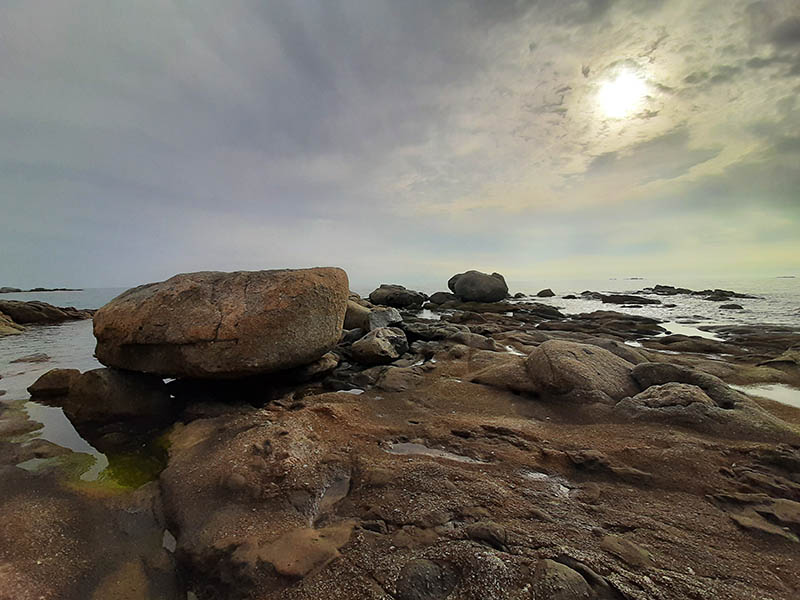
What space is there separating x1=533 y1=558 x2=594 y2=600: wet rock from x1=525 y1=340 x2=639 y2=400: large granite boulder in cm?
452

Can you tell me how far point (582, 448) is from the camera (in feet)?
15.6

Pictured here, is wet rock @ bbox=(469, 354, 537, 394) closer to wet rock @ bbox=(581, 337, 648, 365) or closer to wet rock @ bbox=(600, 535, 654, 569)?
wet rock @ bbox=(581, 337, 648, 365)

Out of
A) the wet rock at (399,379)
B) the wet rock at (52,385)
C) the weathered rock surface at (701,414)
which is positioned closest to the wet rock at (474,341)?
the wet rock at (399,379)

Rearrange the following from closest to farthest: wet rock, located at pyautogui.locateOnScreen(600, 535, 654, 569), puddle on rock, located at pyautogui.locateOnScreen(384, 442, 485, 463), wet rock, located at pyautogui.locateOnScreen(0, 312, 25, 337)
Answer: wet rock, located at pyautogui.locateOnScreen(600, 535, 654, 569), puddle on rock, located at pyautogui.locateOnScreen(384, 442, 485, 463), wet rock, located at pyautogui.locateOnScreen(0, 312, 25, 337)

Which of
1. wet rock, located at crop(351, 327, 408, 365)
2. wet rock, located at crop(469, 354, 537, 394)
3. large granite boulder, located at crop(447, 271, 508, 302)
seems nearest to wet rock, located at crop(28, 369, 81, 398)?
wet rock, located at crop(351, 327, 408, 365)

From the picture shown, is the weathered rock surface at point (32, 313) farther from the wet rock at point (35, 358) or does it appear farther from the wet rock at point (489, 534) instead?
the wet rock at point (489, 534)

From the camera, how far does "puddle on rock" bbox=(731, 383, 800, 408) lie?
7.04 meters

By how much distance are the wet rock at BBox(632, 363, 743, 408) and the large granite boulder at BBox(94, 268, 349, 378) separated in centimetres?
665

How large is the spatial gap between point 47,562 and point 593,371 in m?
Answer: 8.03

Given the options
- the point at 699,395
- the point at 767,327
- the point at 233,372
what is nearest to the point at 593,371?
the point at 699,395

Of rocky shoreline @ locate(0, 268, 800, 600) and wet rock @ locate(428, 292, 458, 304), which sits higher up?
wet rock @ locate(428, 292, 458, 304)

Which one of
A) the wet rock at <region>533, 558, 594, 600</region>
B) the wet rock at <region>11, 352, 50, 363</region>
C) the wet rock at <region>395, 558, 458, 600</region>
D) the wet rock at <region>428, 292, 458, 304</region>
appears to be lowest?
the wet rock at <region>395, 558, 458, 600</region>

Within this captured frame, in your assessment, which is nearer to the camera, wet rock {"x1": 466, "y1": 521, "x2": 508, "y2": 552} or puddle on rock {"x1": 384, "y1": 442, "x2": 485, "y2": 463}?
wet rock {"x1": 466, "y1": 521, "x2": 508, "y2": 552}

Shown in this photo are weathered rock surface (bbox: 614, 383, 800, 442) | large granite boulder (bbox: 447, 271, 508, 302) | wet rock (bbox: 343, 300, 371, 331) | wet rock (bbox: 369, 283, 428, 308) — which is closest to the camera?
weathered rock surface (bbox: 614, 383, 800, 442)
